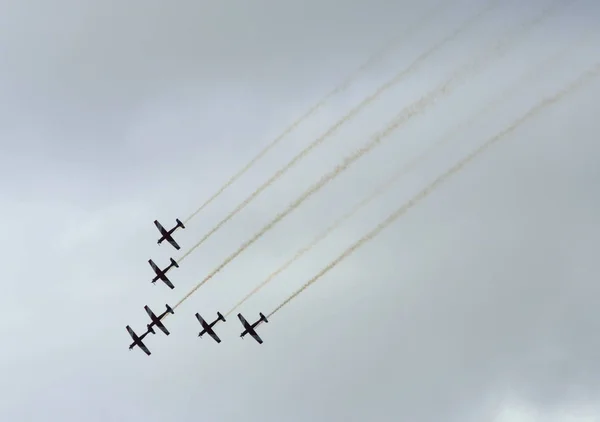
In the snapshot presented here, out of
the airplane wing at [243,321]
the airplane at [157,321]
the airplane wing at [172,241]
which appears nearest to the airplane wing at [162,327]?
the airplane at [157,321]

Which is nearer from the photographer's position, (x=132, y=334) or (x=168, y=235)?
(x=168, y=235)

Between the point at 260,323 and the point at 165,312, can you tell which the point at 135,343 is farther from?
the point at 260,323

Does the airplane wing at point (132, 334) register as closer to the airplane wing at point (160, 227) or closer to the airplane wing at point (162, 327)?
the airplane wing at point (162, 327)

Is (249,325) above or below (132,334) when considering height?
below

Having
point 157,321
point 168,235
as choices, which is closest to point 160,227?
point 168,235

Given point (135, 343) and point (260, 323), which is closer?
point (260, 323)

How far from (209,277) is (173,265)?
29.1 ft

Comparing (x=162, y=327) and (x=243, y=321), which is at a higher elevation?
(x=162, y=327)

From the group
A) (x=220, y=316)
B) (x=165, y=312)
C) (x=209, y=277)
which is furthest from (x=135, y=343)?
(x=209, y=277)

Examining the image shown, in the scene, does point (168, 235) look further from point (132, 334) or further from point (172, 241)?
point (132, 334)

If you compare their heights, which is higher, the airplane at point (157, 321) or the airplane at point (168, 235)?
the airplane at point (168, 235)

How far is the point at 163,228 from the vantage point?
8312 cm

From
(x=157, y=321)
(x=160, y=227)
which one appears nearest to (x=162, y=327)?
(x=157, y=321)

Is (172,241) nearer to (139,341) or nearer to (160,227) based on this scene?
(160,227)
